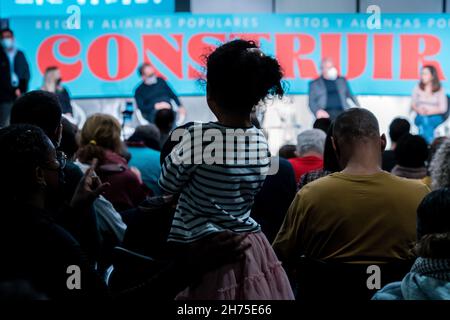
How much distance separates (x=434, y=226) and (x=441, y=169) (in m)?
0.88

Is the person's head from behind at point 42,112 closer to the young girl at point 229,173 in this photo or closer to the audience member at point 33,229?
the audience member at point 33,229

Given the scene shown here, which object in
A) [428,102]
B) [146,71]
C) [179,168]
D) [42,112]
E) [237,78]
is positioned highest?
[146,71]

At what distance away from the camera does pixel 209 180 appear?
2.37 metres

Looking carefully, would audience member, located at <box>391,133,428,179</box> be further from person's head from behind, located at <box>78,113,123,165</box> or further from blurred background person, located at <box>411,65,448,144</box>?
blurred background person, located at <box>411,65,448,144</box>

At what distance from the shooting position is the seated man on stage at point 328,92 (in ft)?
31.6

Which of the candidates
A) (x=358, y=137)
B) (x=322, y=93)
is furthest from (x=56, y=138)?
(x=322, y=93)

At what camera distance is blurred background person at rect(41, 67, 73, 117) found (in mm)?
9625

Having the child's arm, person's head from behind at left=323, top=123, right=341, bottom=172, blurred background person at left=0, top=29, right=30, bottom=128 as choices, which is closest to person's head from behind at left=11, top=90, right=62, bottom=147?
the child's arm

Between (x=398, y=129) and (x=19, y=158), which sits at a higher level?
(x=19, y=158)

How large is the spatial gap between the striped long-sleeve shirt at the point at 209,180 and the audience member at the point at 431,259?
0.59m

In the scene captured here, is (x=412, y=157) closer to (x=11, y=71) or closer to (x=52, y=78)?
(x=52, y=78)

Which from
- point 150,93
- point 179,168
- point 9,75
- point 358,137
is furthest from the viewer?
point 150,93

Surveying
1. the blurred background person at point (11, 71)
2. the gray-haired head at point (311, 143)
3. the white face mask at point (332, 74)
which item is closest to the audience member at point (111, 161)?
the gray-haired head at point (311, 143)

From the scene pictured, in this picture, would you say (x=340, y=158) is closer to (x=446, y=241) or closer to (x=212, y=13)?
(x=446, y=241)
